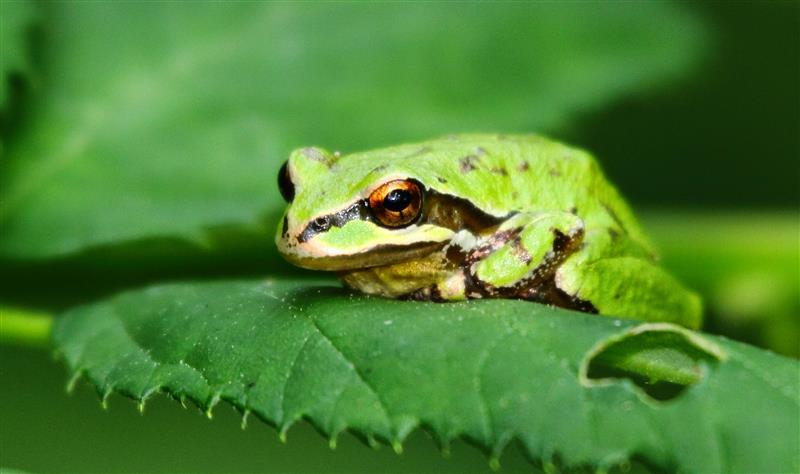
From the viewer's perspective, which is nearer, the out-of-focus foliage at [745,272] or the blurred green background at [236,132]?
the blurred green background at [236,132]

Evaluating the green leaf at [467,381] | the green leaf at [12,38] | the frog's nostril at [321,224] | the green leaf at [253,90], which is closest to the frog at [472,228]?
the frog's nostril at [321,224]

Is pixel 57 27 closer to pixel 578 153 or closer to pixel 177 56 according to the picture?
pixel 177 56

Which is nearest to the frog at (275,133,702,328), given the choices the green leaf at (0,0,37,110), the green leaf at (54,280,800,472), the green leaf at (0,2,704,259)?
the green leaf at (54,280,800,472)

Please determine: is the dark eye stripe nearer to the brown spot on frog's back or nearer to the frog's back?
the frog's back

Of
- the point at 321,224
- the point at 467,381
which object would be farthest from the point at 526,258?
the point at 467,381

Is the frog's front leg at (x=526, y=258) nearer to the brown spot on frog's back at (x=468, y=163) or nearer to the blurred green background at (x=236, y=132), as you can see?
the brown spot on frog's back at (x=468, y=163)

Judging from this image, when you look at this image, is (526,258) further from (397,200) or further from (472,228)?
(397,200)
